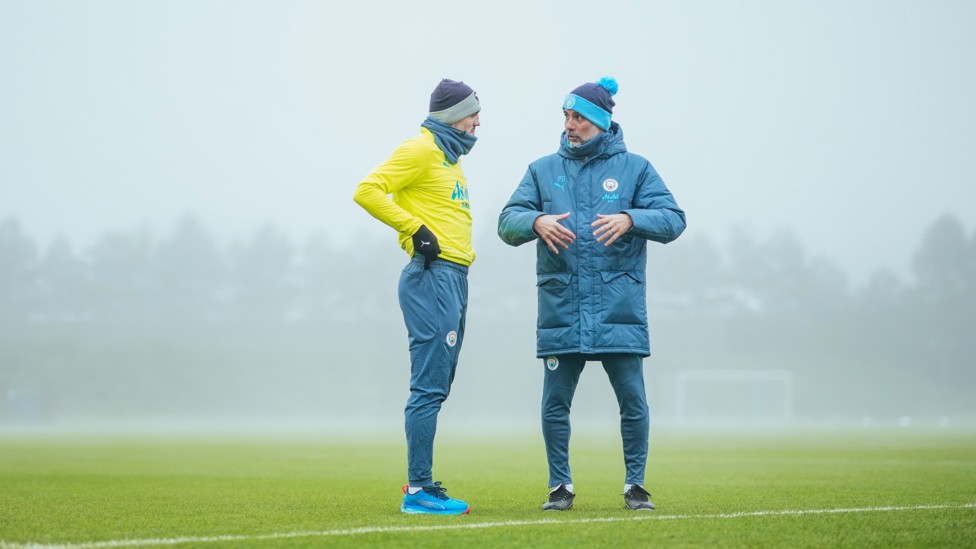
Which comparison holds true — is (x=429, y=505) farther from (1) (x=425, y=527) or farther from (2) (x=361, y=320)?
(2) (x=361, y=320)

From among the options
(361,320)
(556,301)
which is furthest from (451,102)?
(361,320)

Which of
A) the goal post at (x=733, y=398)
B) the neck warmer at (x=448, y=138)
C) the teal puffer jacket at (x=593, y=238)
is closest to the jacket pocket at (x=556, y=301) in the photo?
the teal puffer jacket at (x=593, y=238)

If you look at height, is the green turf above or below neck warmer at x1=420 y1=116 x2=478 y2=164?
below

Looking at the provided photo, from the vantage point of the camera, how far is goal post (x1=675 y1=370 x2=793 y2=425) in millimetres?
59156

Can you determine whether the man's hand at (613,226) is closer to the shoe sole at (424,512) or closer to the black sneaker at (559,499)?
the black sneaker at (559,499)

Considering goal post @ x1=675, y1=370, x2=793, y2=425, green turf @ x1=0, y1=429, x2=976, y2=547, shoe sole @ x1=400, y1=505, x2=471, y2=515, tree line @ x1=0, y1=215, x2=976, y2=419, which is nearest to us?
green turf @ x1=0, y1=429, x2=976, y2=547

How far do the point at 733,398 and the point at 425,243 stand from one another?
2365 inches

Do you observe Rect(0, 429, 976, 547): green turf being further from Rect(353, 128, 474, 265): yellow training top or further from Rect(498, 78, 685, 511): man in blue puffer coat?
Rect(353, 128, 474, 265): yellow training top

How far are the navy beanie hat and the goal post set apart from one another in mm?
50601

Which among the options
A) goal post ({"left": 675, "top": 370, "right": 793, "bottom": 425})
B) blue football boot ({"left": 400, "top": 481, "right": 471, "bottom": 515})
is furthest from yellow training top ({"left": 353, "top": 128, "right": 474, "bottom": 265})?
goal post ({"left": 675, "top": 370, "right": 793, "bottom": 425})

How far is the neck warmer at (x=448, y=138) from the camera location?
218 inches

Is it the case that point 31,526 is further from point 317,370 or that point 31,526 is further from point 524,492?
point 317,370

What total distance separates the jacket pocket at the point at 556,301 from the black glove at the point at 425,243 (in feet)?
1.81

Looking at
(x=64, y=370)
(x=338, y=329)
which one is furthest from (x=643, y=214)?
(x=338, y=329)
